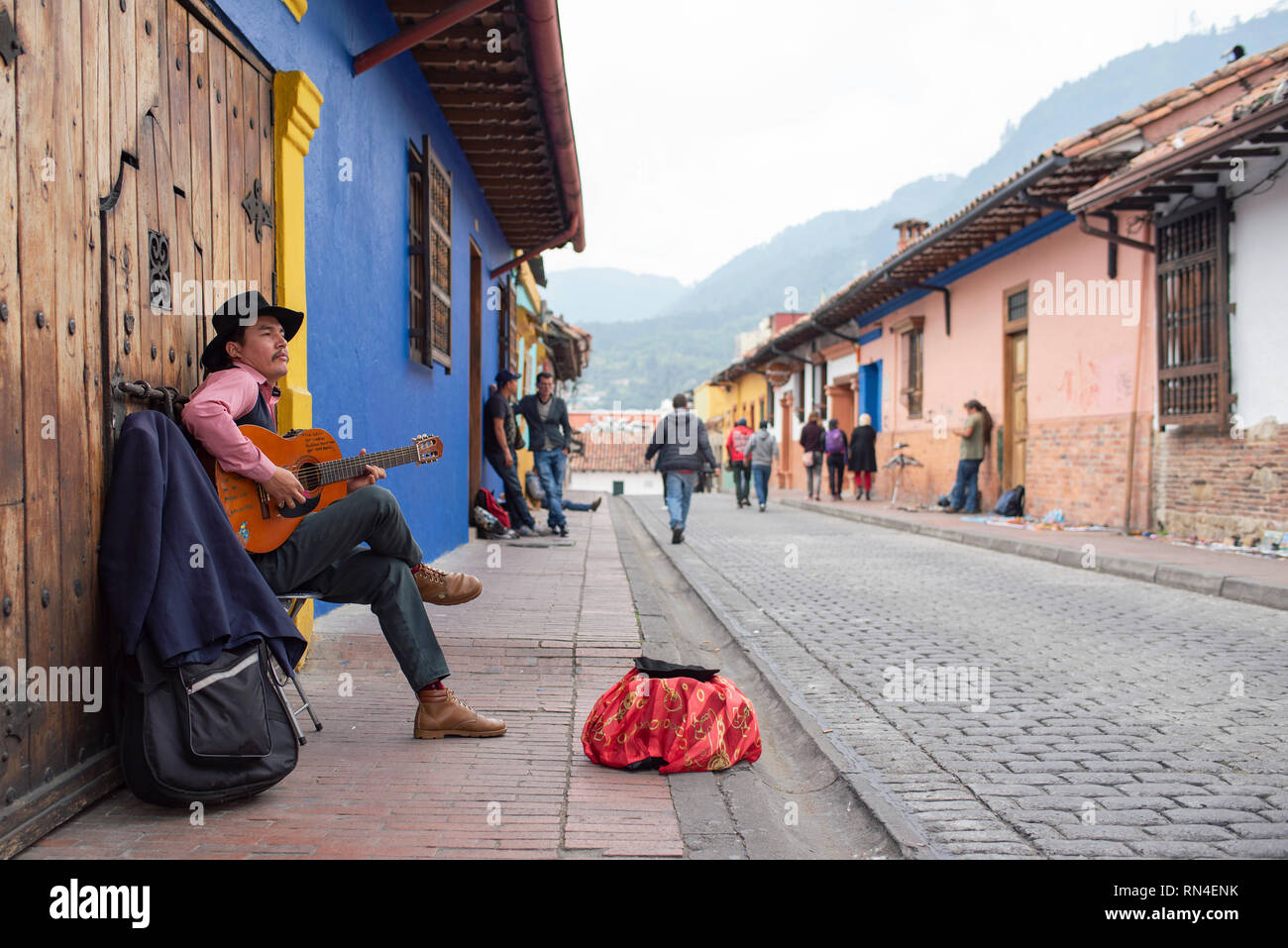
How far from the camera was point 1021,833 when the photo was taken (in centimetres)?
276

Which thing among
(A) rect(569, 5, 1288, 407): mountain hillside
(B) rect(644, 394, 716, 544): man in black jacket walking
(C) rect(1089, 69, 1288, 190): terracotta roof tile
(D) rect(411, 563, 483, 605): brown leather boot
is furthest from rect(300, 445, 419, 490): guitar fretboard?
(A) rect(569, 5, 1288, 407): mountain hillside

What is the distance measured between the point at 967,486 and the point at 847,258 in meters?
170

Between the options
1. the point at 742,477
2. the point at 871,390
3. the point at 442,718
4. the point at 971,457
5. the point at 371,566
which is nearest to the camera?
the point at 371,566

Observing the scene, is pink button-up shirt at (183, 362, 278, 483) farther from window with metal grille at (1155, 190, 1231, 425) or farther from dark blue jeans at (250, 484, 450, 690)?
window with metal grille at (1155, 190, 1231, 425)

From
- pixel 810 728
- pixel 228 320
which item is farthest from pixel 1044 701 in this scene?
pixel 228 320

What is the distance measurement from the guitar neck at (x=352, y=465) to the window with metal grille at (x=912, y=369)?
17236mm

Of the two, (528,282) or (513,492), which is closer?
(513,492)

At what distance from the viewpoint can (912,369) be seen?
65.9 feet

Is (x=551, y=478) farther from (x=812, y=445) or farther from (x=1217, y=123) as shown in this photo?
(x=812, y=445)

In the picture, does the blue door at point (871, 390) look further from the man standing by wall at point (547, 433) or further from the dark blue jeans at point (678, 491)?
the man standing by wall at point (547, 433)
